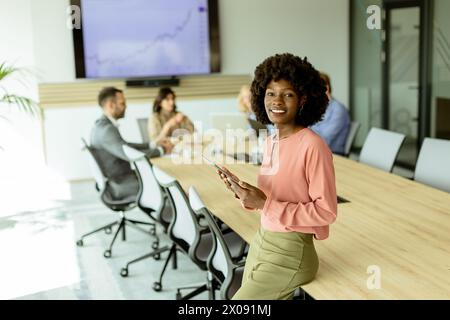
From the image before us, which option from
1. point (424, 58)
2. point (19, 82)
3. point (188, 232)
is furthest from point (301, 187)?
point (19, 82)

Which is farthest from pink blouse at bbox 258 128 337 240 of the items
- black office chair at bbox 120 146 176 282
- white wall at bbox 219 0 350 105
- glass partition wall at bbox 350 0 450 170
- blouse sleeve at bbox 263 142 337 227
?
white wall at bbox 219 0 350 105

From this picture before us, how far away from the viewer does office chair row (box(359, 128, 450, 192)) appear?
4.04m

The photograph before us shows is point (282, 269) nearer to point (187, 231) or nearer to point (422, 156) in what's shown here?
point (187, 231)

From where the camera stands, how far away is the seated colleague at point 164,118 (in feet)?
19.2

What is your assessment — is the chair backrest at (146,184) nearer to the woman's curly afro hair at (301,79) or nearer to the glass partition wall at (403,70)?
the woman's curly afro hair at (301,79)

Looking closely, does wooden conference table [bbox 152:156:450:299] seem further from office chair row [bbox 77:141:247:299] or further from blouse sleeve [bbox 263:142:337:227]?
blouse sleeve [bbox 263:142:337:227]

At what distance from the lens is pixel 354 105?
9023 mm

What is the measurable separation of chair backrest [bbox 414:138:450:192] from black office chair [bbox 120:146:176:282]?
6.06 ft

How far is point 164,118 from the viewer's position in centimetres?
598

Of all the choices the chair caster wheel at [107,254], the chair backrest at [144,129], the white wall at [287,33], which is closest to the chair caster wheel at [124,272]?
the chair caster wheel at [107,254]

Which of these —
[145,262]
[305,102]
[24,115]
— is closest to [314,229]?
[305,102]

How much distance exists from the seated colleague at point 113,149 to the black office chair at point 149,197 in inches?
16.6

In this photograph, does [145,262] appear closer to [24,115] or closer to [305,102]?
[305,102]

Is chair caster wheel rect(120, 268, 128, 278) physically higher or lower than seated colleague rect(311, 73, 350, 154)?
lower
